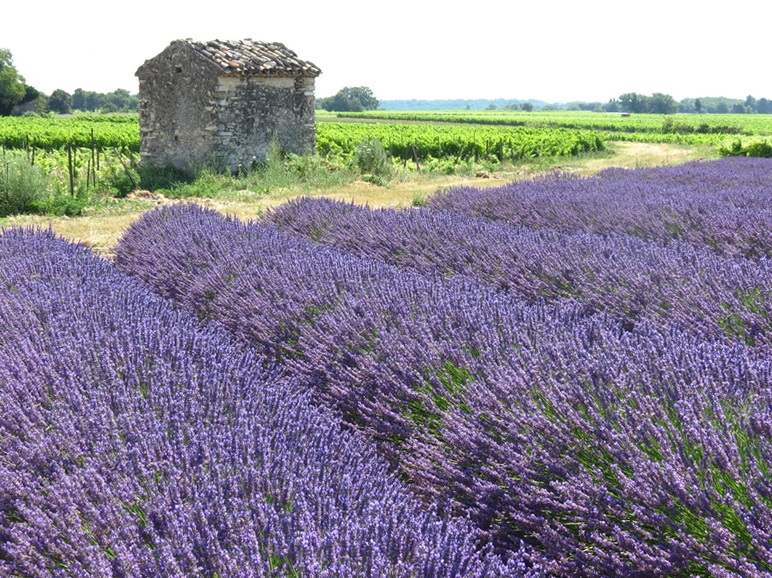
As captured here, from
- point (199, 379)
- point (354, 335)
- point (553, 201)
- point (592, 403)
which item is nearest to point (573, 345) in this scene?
Answer: point (592, 403)

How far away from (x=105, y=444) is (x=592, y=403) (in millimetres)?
1451

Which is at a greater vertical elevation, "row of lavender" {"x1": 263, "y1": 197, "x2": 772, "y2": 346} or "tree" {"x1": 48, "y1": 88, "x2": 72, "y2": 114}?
"tree" {"x1": 48, "y1": 88, "x2": 72, "y2": 114}

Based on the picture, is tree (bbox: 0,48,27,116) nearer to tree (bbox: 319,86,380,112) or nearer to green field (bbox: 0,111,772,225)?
→ green field (bbox: 0,111,772,225)

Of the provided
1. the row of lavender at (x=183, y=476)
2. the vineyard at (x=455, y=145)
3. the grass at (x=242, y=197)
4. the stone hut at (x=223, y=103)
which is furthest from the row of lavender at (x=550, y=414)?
the vineyard at (x=455, y=145)

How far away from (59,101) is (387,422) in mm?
75278

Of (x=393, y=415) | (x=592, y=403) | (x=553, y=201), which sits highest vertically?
(x=553, y=201)

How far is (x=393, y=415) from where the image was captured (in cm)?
253

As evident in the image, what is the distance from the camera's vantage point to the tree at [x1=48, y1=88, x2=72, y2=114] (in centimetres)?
6788

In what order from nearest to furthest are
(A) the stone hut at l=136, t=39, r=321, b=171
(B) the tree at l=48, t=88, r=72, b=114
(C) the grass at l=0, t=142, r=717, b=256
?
1. (C) the grass at l=0, t=142, r=717, b=256
2. (A) the stone hut at l=136, t=39, r=321, b=171
3. (B) the tree at l=48, t=88, r=72, b=114

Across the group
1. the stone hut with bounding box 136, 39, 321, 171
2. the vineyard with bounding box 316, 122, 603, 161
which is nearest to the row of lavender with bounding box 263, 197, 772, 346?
the stone hut with bounding box 136, 39, 321, 171

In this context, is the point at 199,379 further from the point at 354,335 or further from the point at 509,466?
the point at 509,466

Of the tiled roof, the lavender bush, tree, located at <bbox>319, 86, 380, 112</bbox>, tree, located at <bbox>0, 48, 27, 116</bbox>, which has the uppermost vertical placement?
tree, located at <bbox>319, 86, 380, 112</bbox>

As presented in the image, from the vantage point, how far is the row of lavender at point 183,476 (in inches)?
61.0

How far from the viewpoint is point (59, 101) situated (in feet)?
224
